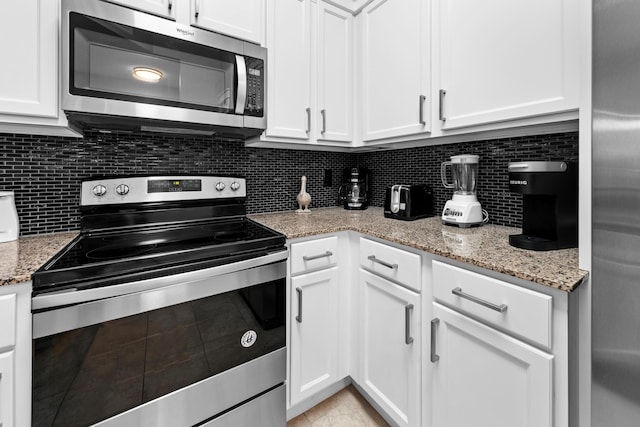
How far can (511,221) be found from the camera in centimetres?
153

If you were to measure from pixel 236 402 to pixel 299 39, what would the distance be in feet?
6.16

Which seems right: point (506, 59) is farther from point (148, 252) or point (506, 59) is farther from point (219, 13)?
point (148, 252)

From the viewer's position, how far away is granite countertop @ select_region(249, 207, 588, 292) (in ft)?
2.81

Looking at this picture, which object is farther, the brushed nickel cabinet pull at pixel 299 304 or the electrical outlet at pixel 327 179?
the electrical outlet at pixel 327 179

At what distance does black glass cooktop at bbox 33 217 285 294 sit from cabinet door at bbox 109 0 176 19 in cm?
97

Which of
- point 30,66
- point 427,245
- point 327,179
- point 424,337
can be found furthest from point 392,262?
point 30,66

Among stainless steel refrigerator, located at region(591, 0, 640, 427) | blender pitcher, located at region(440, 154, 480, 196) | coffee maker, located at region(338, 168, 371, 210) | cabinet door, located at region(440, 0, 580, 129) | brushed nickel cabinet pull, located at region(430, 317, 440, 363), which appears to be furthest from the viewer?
coffee maker, located at region(338, 168, 371, 210)

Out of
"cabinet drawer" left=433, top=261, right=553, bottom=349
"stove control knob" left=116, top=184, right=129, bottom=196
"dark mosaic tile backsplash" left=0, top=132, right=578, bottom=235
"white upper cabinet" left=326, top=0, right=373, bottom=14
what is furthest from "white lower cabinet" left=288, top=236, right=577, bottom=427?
"white upper cabinet" left=326, top=0, right=373, bottom=14

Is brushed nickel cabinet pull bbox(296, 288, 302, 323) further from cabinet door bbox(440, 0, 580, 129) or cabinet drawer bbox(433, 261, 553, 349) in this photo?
cabinet door bbox(440, 0, 580, 129)

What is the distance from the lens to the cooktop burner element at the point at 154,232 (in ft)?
3.01

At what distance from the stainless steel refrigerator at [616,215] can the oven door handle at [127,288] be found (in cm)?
111

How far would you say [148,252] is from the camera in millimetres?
1064

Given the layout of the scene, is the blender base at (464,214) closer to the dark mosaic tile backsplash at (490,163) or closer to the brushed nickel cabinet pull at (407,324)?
the dark mosaic tile backsplash at (490,163)

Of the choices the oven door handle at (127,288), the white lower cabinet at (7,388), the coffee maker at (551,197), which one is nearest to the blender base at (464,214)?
the coffee maker at (551,197)
